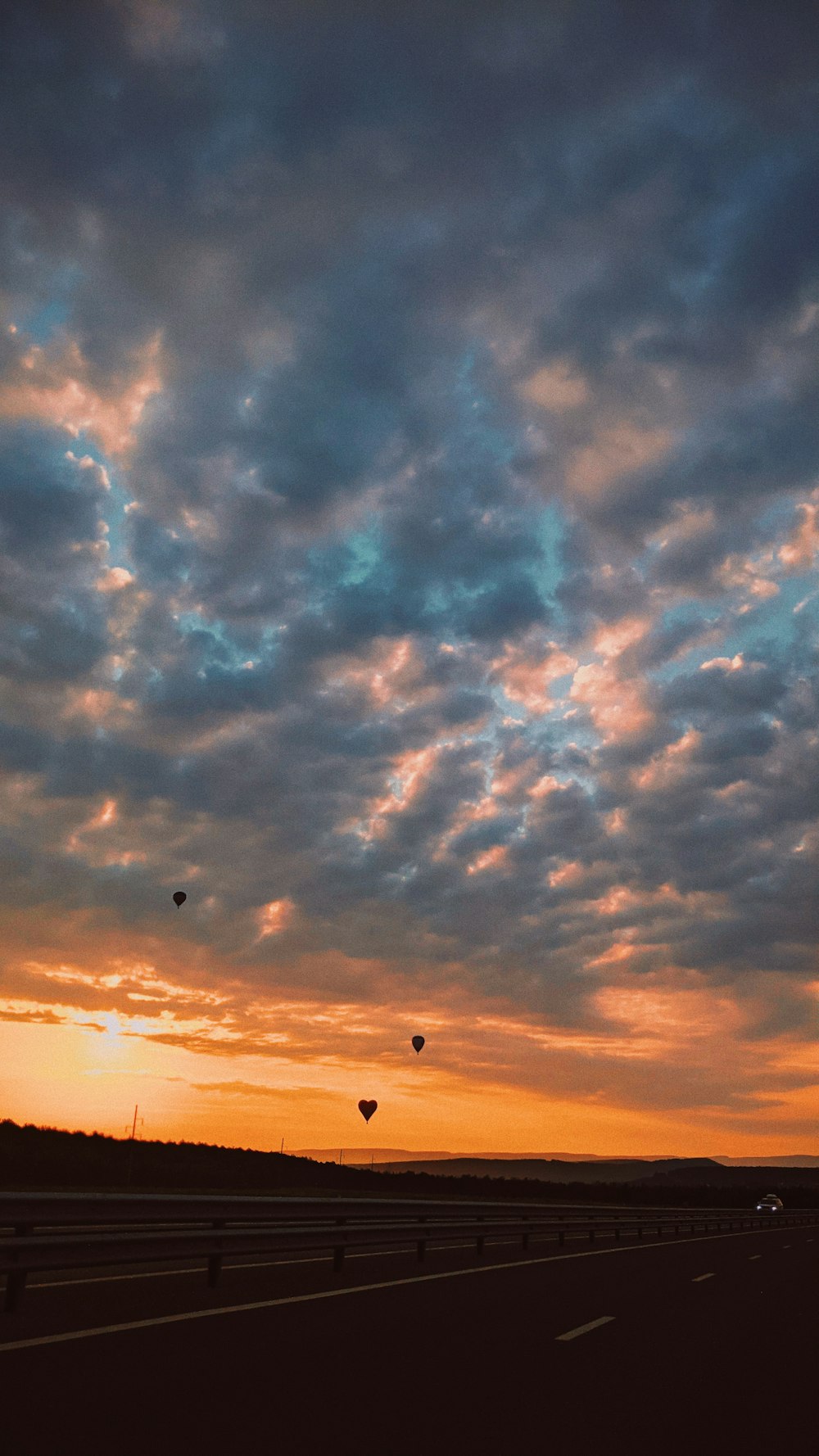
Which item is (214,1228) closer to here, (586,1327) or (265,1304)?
(265,1304)

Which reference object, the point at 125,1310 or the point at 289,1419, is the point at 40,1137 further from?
the point at 289,1419

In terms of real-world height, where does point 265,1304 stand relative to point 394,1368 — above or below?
above

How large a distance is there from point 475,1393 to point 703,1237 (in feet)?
118

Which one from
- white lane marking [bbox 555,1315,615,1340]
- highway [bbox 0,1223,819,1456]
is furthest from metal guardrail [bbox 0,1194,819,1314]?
white lane marking [bbox 555,1315,615,1340]

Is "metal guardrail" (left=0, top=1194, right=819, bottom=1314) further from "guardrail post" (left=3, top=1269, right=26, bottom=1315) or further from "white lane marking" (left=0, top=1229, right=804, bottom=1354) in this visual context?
"white lane marking" (left=0, top=1229, right=804, bottom=1354)

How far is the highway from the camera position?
6387 millimetres

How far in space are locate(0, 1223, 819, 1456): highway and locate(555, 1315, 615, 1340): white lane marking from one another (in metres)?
0.03

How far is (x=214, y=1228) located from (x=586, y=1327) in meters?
4.20

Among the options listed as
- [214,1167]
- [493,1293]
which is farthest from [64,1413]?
[214,1167]

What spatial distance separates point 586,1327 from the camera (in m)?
11.6

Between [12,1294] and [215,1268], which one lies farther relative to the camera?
[215,1268]

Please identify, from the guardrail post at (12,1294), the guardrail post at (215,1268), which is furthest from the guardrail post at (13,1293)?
the guardrail post at (215,1268)

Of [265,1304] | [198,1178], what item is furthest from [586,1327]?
[198,1178]

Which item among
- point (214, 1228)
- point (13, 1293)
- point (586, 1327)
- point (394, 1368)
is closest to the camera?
point (394, 1368)
